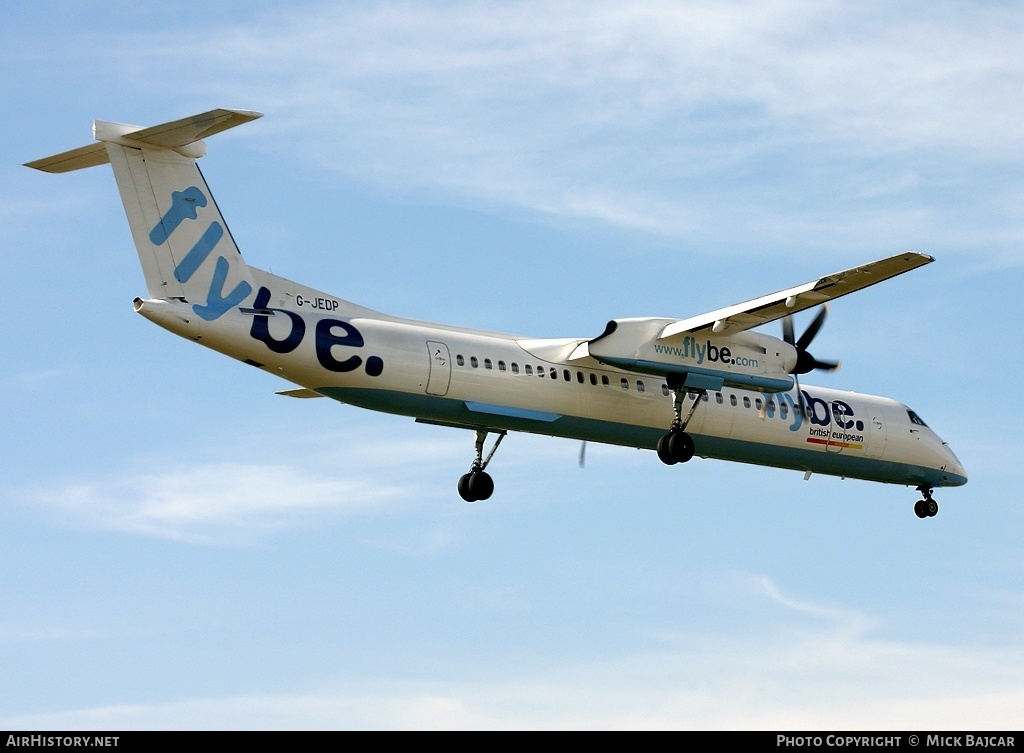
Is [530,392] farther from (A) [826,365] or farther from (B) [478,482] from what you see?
(A) [826,365]

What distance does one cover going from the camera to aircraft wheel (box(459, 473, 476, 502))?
2957cm

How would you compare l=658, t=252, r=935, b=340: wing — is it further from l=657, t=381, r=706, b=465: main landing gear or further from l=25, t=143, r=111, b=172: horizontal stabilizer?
l=25, t=143, r=111, b=172: horizontal stabilizer

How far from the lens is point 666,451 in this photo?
28141 mm

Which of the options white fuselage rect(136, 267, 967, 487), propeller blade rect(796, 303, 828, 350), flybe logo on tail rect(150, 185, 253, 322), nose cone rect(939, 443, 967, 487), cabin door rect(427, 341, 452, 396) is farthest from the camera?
nose cone rect(939, 443, 967, 487)

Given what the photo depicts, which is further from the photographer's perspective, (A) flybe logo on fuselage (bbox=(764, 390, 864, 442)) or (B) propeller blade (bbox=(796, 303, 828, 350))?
(A) flybe logo on fuselage (bbox=(764, 390, 864, 442))

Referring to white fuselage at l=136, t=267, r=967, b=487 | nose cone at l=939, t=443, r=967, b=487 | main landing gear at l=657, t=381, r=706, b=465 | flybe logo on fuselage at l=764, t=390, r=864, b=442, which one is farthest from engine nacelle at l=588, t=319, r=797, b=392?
nose cone at l=939, t=443, r=967, b=487

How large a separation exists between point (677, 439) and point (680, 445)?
0.45ft

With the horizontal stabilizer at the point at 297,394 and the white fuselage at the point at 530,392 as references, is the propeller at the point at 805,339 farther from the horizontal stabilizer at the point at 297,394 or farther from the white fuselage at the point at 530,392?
the horizontal stabilizer at the point at 297,394

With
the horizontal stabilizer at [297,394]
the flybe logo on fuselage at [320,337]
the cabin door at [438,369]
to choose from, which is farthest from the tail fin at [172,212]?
the horizontal stabilizer at [297,394]

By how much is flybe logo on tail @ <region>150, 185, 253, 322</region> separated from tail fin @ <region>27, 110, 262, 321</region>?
0.02m

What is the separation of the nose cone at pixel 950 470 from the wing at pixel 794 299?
28.6ft

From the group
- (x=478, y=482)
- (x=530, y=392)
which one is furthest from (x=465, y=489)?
(x=530, y=392)
